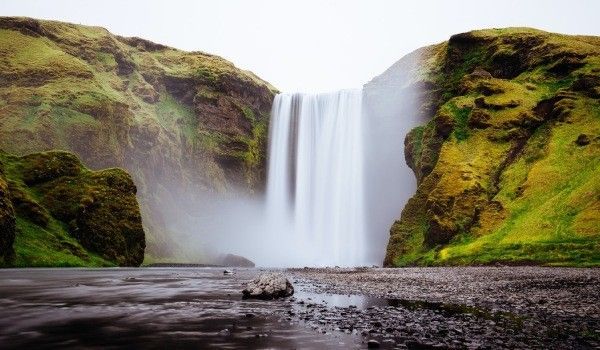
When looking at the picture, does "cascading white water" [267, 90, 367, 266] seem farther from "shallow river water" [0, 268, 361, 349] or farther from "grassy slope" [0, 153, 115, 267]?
"shallow river water" [0, 268, 361, 349]

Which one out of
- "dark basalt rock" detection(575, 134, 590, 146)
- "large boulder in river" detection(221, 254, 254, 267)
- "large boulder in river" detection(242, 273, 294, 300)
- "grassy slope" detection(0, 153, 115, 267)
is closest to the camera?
"large boulder in river" detection(242, 273, 294, 300)

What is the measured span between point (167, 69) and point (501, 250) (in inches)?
4338

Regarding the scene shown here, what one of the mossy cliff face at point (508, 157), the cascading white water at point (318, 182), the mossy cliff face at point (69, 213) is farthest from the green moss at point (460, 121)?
the mossy cliff face at point (69, 213)

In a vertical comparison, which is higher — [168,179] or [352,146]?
[352,146]

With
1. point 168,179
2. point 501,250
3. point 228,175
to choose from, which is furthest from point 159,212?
point 501,250

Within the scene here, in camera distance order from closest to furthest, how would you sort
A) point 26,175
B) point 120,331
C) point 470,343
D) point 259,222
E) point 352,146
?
point 470,343 < point 120,331 < point 26,175 < point 352,146 < point 259,222

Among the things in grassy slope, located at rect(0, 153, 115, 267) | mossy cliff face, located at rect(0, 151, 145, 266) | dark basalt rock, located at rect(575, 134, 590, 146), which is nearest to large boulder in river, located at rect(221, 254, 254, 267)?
mossy cliff face, located at rect(0, 151, 145, 266)

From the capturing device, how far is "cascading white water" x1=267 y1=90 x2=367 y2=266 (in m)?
92.8

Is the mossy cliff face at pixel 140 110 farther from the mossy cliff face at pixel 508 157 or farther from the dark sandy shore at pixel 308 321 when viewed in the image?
the dark sandy shore at pixel 308 321

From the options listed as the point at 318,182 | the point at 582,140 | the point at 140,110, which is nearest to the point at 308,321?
the point at 582,140

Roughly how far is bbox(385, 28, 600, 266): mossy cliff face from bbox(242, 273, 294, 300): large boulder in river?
3027 cm

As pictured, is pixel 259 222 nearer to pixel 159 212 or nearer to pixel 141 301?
pixel 159 212

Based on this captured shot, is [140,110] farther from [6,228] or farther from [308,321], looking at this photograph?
[308,321]

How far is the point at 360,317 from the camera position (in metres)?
11.5
